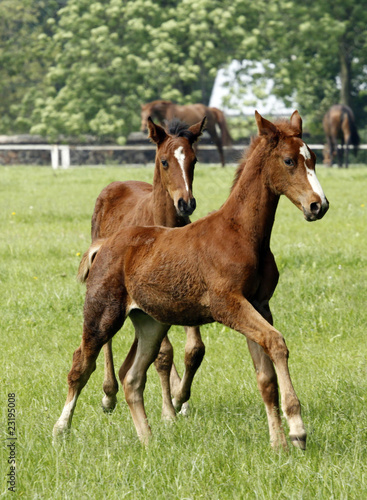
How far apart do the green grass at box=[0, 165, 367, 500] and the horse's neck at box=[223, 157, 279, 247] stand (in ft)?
3.63

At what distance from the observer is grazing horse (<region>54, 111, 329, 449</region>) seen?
4371 mm

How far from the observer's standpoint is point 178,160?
6254mm

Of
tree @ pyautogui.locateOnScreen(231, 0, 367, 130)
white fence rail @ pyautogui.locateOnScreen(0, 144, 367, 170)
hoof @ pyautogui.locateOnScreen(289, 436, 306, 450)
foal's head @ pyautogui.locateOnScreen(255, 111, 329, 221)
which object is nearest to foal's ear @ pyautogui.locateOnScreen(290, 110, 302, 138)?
foal's head @ pyautogui.locateOnScreen(255, 111, 329, 221)

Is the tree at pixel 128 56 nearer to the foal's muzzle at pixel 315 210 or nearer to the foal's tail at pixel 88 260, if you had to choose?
the foal's tail at pixel 88 260

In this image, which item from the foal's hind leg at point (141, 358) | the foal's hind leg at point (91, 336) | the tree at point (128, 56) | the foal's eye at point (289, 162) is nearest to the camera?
the foal's eye at point (289, 162)

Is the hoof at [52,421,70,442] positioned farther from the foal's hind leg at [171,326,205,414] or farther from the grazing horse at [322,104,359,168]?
the grazing horse at [322,104,359,168]

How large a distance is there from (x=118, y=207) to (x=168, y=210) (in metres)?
0.96

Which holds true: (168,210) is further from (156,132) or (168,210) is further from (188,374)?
(188,374)

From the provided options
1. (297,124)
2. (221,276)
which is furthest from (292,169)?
(221,276)

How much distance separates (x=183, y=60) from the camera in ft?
123

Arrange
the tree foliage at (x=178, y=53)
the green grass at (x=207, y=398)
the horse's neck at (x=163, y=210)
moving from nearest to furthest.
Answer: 1. the green grass at (x=207, y=398)
2. the horse's neck at (x=163, y=210)
3. the tree foliage at (x=178, y=53)

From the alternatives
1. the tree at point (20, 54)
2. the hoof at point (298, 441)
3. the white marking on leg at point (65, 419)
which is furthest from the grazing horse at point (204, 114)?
the hoof at point (298, 441)

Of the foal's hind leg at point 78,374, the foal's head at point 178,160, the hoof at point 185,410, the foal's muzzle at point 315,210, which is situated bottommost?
the hoof at point 185,410

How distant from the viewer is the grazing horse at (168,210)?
564 centimetres
